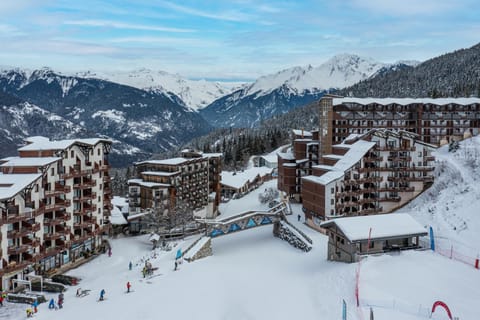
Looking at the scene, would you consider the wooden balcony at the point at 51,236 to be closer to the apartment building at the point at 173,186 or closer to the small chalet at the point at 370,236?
the apartment building at the point at 173,186

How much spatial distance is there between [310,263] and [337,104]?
54.6m

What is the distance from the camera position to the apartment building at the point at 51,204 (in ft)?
179

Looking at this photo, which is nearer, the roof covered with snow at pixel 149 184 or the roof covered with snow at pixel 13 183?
the roof covered with snow at pixel 13 183

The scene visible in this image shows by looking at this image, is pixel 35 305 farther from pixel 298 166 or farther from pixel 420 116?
pixel 420 116

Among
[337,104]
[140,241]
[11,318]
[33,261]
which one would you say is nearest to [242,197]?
[337,104]

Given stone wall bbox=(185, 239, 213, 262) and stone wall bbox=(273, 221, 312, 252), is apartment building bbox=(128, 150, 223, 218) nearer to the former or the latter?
stone wall bbox=(185, 239, 213, 262)

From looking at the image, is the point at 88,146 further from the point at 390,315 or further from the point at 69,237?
the point at 390,315

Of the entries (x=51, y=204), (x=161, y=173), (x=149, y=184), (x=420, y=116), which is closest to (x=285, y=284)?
(x=51, y=204)

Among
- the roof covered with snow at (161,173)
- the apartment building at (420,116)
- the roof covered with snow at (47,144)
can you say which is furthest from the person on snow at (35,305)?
the apartment building at (420,116)

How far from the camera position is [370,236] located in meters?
52.4

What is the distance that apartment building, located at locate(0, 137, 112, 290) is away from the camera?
54656mm

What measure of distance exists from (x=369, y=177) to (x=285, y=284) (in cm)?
3338

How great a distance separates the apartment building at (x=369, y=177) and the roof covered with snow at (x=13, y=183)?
42.6 metres

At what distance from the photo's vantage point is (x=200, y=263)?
62.6 m
